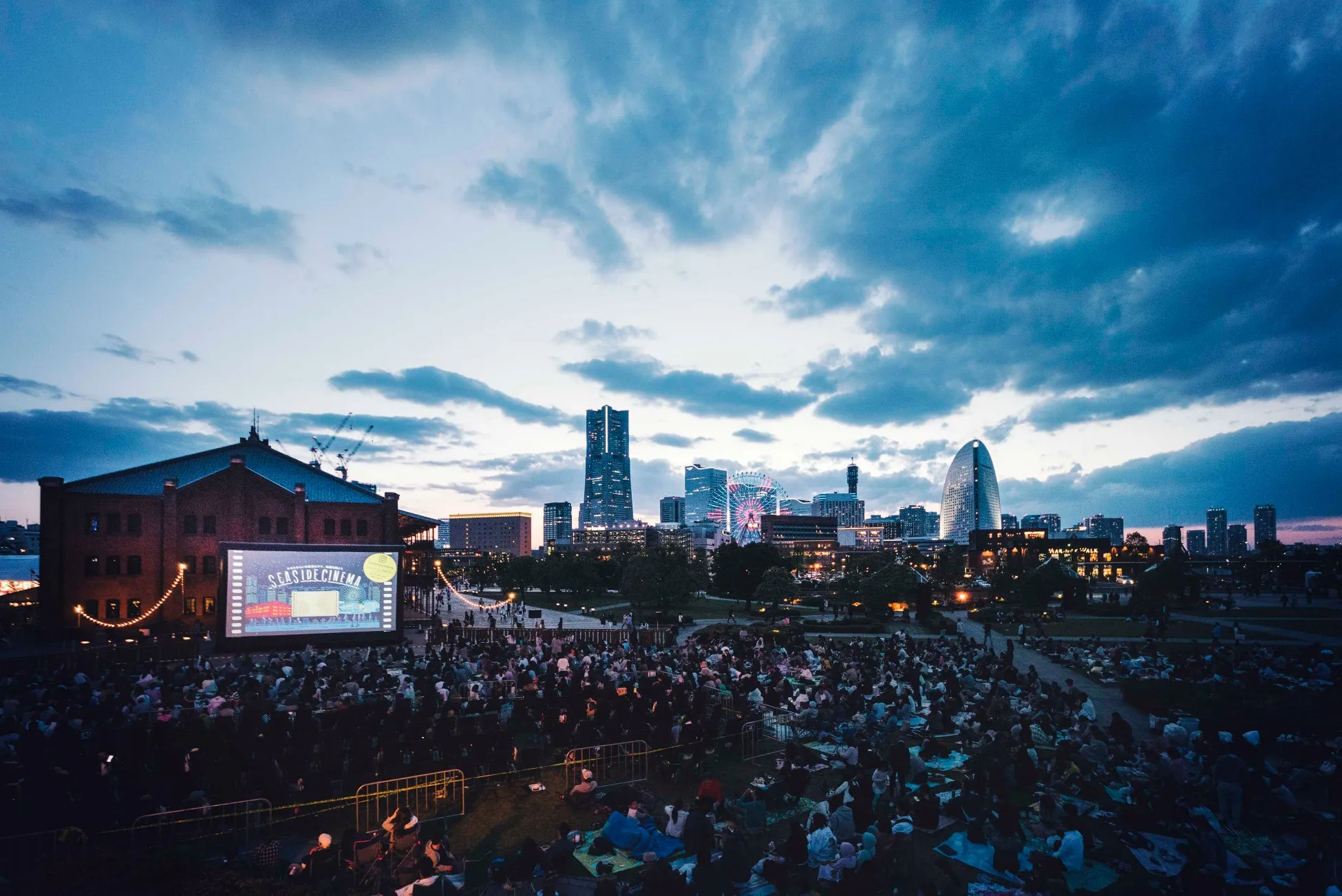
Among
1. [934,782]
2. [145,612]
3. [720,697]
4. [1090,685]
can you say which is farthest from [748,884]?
[145,612]

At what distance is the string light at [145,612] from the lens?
40094 mm

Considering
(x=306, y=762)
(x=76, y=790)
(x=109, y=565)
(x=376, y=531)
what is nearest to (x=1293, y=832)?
(x=306, y=762)

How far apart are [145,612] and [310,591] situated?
1520 centimetres

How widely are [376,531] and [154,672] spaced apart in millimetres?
25571

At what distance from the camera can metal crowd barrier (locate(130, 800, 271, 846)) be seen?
1195 centimetres

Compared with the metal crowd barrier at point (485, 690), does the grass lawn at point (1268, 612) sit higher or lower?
lower

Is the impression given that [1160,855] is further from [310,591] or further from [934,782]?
[310,591]

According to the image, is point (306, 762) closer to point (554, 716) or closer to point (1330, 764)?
point (554, 716)

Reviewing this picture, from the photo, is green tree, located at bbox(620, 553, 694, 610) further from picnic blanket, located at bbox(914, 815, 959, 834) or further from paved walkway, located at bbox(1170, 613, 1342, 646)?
picnic blanket, located at bbox(914, 815, 959, 834)

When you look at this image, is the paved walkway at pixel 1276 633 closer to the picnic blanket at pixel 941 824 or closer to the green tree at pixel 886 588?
the green tree at pixel 886 588

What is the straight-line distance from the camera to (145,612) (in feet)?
137

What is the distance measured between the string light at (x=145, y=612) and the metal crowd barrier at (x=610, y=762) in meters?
39.3

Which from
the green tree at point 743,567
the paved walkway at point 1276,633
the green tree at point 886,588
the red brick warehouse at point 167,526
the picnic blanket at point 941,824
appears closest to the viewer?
the picnic blanket at point 941,824

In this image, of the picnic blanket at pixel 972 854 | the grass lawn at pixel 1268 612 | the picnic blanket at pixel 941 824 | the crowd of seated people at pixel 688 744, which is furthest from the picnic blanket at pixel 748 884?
the grass lawn at pixel 1268 612
